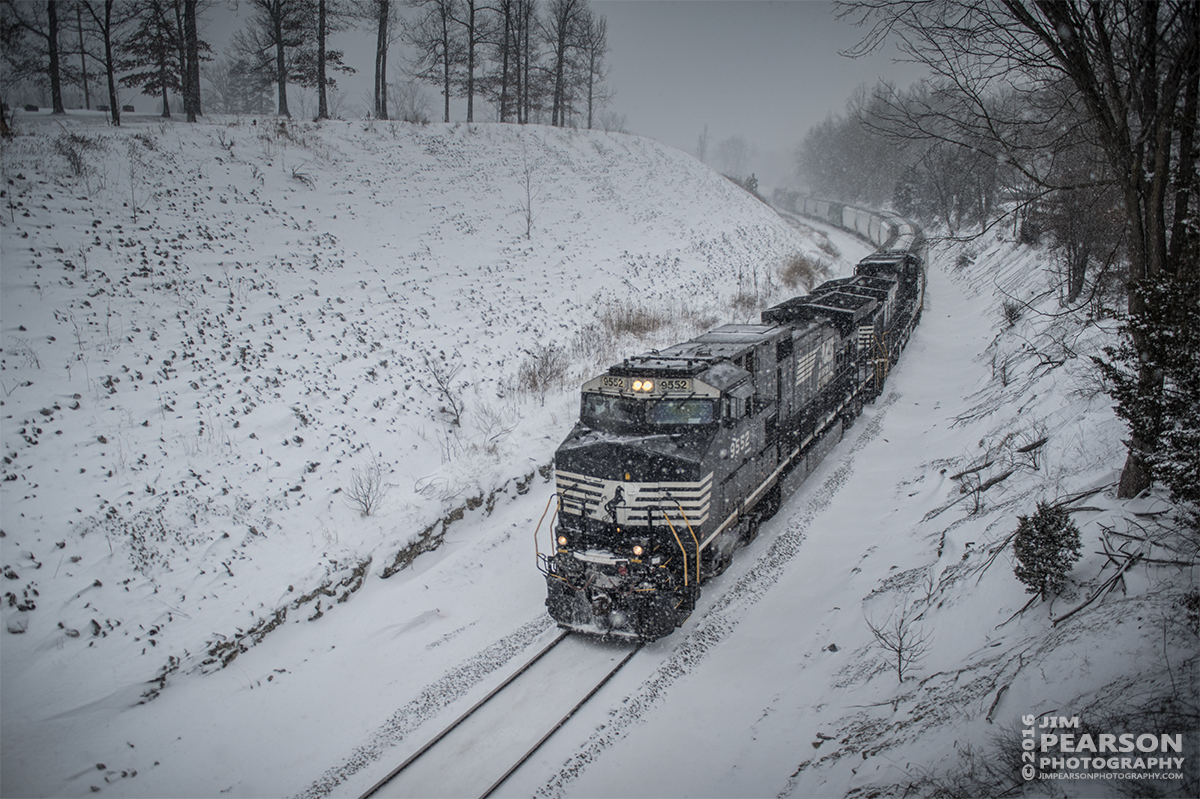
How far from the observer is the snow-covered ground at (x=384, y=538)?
6.65 metres

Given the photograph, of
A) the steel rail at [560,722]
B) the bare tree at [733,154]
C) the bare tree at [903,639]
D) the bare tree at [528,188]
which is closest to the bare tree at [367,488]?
the steel rail at [560,722]

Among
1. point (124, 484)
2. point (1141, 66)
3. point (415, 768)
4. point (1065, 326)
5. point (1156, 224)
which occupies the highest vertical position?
point (1141, 66)

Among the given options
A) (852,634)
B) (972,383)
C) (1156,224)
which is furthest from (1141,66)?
(972,383)

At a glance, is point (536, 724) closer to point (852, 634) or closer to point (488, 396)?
point (852, 634)

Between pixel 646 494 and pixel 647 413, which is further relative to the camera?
pixel 647 413

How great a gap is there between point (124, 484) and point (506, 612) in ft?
21.5

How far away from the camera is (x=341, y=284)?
17.3m

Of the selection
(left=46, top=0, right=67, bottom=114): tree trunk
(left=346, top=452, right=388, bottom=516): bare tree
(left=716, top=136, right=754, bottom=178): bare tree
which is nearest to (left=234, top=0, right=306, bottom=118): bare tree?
(left=46, top=0, right=67, bottom=114): tree trunk

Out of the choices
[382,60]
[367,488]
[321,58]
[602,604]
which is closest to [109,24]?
[321,58]

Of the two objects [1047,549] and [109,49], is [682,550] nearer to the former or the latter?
[1047,549]

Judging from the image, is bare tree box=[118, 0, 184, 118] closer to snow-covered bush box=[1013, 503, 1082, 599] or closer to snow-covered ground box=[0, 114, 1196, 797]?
snow-covered ground box=[0, 114, 1196, 797]

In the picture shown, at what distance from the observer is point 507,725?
24.3 feet

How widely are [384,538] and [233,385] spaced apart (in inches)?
193

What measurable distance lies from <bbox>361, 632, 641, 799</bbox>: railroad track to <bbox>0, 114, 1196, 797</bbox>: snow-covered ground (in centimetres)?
20
